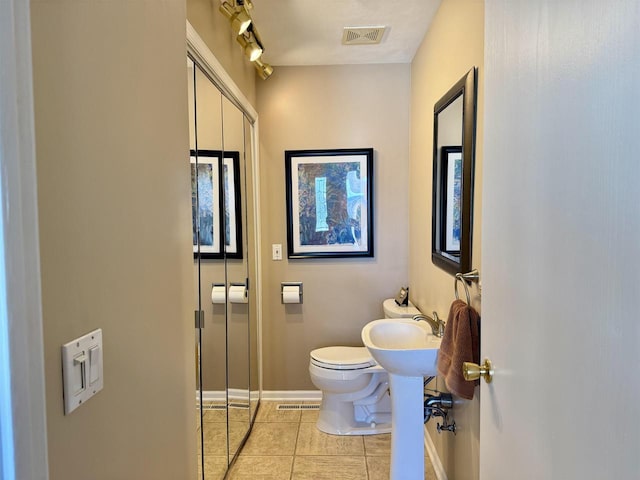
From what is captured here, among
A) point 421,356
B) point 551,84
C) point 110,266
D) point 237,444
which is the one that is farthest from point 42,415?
point 237,444

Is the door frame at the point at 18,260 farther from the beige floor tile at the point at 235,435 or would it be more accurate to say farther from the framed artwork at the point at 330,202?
the framed artwork at the point at 330,202

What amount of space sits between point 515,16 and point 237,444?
2435 mm

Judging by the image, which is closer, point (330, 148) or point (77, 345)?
point (77, 345)

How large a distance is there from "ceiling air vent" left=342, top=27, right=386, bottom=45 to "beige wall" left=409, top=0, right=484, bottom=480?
0.30m

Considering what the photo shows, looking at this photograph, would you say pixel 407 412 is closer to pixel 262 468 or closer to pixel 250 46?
pixel 262 468

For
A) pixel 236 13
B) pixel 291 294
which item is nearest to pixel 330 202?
pixel 291 294

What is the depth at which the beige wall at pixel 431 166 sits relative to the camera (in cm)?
157

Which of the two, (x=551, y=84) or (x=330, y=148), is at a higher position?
(x=330, y=148)

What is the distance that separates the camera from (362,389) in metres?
2.53

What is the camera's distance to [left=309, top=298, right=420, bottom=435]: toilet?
2.47 metres

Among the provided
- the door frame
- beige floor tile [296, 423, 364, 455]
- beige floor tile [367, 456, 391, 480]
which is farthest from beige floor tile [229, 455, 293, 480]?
the door frame

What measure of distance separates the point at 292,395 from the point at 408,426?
1.40 meters

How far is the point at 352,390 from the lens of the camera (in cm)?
250

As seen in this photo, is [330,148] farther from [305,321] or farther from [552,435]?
[552,435]
